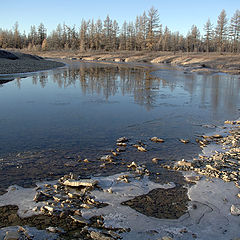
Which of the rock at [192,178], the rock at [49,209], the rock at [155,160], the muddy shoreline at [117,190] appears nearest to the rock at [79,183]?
the muddy shoreline at [117,190]

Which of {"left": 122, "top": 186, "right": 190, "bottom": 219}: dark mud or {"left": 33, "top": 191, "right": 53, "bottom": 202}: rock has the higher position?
{"left": 33, "top": 191, "right": 53, "bottom": 202}: rock

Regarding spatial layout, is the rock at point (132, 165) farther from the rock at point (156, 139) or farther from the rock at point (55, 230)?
the rock at point (55, 230)

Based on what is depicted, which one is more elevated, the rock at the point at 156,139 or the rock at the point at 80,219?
the rock at the point at 156,139

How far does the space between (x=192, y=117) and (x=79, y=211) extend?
23.4 feet

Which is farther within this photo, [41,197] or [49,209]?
[41,197]

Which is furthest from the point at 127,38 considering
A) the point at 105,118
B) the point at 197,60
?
the point at 105,118

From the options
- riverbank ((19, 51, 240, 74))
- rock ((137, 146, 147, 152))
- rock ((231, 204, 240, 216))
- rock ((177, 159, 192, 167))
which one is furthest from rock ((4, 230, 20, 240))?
riverbank ((19, 51, 240, 74))

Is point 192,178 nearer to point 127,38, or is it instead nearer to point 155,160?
point 155,160

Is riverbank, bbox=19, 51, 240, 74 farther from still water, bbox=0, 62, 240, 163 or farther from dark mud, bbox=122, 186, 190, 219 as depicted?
dark mud, bbox=122, 186, 190, 219

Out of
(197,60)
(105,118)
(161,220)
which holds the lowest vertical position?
(161,220)

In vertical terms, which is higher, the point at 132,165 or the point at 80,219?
the point at 132,165

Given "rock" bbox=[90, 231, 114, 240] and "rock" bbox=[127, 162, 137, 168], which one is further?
"rock" bbox=[127, 162, 137, 168]

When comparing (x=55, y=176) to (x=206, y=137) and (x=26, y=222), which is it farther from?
(x=206, y=137)

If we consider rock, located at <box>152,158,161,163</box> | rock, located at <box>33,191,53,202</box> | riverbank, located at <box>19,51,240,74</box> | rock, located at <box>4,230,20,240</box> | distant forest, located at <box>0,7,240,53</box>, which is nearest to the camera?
rock, located at <box>4,230,20,240</box>
